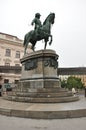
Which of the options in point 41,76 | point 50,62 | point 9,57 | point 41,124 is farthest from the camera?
point 9,57

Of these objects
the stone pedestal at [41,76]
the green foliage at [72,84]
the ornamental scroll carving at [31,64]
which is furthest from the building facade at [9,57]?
the stone pedestal at [41,76]

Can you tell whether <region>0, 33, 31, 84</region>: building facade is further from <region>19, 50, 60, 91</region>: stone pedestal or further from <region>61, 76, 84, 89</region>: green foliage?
<region>19, 50, 60, 91</region>: stone pedestal

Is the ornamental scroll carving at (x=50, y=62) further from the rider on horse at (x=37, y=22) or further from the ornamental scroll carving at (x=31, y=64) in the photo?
the rider on horse at (x=37, y=22)

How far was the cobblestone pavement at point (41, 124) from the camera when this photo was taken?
6.66m

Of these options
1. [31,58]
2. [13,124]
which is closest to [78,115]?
[13,124]

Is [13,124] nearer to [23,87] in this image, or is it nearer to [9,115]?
[9,115]

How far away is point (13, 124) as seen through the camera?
7180mm

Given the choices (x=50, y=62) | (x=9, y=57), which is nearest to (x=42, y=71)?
(x=50, y=62)

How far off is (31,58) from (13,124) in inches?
325

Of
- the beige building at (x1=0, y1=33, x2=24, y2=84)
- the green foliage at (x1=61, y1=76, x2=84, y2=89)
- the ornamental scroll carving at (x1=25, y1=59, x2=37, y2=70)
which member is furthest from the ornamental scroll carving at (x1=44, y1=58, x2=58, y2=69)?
the green foliage at (x1=61, y1=76, x2=84, y2=89)

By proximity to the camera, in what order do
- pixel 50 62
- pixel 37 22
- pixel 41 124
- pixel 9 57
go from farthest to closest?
pixel 9 57 < pixel 37 22 < pixel 50 62 < pixel 41 124

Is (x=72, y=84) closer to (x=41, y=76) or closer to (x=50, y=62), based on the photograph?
(x=50, y=62)

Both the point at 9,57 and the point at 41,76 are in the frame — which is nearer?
the point at 41,76

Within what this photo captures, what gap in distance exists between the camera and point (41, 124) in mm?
7172
